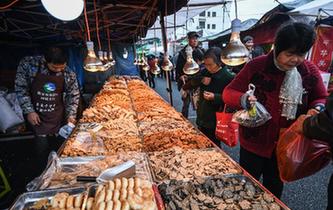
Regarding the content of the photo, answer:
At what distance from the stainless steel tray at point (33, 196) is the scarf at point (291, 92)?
1541 mm

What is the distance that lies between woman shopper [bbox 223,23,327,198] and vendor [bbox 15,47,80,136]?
7.00 feet

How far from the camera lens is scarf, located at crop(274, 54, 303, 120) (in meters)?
1.74

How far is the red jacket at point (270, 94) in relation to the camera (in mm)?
1841

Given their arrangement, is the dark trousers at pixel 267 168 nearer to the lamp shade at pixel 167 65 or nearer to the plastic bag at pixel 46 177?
the plastic bag at pixel 46 177

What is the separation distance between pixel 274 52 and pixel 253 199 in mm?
1092

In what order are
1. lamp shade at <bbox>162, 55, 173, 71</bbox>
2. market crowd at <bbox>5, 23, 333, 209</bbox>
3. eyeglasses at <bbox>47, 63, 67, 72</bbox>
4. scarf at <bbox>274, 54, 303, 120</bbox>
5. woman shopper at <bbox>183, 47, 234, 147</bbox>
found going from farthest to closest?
lamp shade at <bbox>162, 55, 173, 71</bbox> → woman shopper at <bbox>183, 47, 234, 147</bbox> → eyeglasses at <bbox>47, 63, 67, 72</bbox> → scarf at <bbox>274, 54, 303, 120</bbox> → market crowd at <bbox>5, 23, 333, 209</bbox>

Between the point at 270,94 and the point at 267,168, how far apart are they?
67cm

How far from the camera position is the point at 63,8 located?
1.85 metres

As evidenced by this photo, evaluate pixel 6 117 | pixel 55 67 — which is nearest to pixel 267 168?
pixel 55 67

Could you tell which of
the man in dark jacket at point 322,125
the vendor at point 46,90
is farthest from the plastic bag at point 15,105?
the man in dark jacket at point 322,125

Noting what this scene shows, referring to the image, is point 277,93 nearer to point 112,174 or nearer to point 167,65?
point 112,174

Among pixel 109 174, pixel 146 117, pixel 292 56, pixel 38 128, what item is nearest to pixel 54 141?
pixel 38 128

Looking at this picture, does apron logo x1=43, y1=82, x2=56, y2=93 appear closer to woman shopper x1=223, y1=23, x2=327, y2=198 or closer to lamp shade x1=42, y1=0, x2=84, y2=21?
lamp shade x1=42, y1=0, x2=84, y2=21

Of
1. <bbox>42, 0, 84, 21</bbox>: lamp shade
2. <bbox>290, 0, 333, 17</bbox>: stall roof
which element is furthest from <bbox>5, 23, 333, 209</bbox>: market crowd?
<bbox>290, 0, 333, 17</bbox>: stall roof
